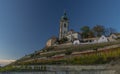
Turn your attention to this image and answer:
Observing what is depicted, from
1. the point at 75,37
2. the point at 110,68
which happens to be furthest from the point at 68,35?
the point at 110,68

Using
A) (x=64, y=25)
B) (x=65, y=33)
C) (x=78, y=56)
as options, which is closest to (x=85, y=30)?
(x=65, y=33)

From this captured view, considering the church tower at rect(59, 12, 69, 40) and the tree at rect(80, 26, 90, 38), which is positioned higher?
the church tower at rect(59, 12, 69, 40)

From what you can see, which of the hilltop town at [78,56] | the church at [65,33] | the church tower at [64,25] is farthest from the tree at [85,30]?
the church tower at [64,25]

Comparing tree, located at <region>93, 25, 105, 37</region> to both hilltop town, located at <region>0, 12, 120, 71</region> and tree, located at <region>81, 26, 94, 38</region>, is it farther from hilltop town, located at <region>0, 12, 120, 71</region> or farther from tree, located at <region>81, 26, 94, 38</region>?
tree, located at <region>81, 26, 94, 38</region>

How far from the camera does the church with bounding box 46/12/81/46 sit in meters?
116

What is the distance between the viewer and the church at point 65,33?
116 m

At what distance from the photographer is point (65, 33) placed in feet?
422

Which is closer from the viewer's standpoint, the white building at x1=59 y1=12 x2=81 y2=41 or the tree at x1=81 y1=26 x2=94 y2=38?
the tree at x1=81 y1=26 x2=94 y2=38

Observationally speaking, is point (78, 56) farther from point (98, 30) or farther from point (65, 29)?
point (65, 29)

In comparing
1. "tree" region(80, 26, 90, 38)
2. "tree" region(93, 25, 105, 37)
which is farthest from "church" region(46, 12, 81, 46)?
"tree" region(93, 25, 105, 37)

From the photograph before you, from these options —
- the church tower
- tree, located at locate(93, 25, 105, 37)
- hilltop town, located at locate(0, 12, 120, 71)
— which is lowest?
hilltop town, located at locate(0, 12, 120, 71)

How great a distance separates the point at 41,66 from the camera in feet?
186

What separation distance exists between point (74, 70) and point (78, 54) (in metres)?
16.5

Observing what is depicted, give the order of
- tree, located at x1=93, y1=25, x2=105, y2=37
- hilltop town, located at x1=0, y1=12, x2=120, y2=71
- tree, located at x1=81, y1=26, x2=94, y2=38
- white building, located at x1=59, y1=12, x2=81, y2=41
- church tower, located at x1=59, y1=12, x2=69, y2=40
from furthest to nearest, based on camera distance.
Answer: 1. church tower, located at x1=59, y1=12, x2=69, y2=40
2. white building, located at x1=59, y1=12, x2=81, y2=41
3. tree, located at x1=81, y1=26, x2=94, y2=38
4. tree, located at x1=93, y1=25, x2=105, y2=37
5. hilltop town, located at x1=0, y1=12, x2=120, y2=71
